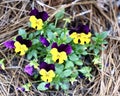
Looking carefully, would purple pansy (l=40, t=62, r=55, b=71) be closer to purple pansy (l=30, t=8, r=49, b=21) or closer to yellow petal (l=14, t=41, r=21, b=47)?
yellow petal (l=14, t=41, r=21, b=47)

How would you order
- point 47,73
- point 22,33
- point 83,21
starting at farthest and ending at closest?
point 83,21 → point 22,33 → point 47,73

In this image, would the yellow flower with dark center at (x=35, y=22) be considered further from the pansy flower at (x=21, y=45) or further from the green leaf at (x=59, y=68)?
the green leaf at (x=59, y=68)

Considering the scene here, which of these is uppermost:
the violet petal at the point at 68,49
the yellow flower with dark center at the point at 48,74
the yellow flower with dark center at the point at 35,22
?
the yellow flower with dark center at the point at 35,22

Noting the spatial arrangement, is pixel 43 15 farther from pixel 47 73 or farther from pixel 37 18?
pixel 47 73

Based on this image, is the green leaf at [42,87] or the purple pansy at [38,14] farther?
the purple pansy at [38,14]

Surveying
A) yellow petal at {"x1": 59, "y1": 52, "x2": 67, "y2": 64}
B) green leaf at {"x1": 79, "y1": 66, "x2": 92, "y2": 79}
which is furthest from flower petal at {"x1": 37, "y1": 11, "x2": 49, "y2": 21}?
green leaf at {"x1": 79, "y1": 66, "x2": 92, "y2": 79}

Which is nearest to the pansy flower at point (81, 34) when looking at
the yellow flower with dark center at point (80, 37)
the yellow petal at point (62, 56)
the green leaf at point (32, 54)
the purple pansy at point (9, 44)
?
the yellow flower with dark center at point (80, 37)

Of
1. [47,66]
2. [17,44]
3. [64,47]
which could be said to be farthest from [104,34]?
[17,44]
